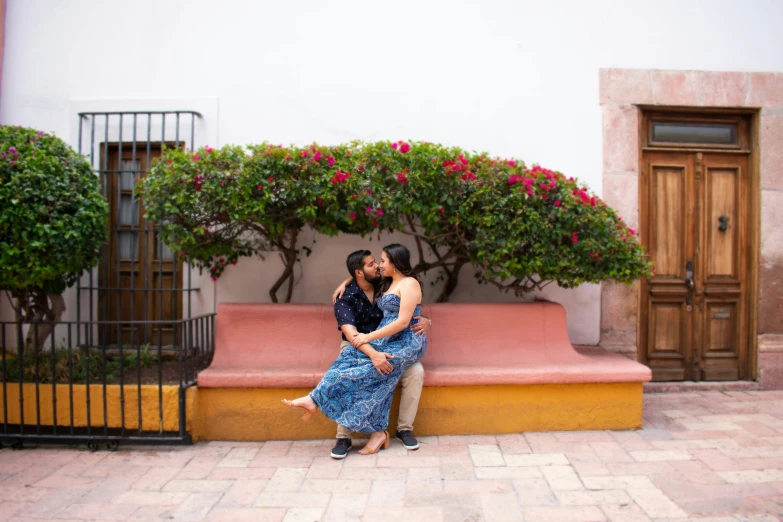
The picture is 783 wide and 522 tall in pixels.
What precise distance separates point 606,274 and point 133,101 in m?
4.52

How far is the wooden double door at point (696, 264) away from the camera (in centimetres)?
538

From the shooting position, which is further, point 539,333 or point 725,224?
point 725,224

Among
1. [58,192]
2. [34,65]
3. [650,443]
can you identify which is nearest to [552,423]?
[650,443]

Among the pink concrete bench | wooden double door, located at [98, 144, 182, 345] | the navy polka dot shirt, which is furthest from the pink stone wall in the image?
wooden double door, located at [98, 144, 182, 345]

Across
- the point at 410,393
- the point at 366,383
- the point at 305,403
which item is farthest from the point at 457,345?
the point at 305,403

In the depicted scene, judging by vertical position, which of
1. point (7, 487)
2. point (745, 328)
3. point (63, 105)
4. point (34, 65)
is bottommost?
point (7, 487)

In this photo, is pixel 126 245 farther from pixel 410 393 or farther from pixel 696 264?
pixel 696 264

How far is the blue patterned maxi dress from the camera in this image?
3.78 meters

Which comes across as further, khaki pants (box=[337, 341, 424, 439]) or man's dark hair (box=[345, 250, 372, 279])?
man's dark hair (box=[345, 250, 372, 279])

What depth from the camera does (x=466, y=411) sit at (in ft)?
13.8

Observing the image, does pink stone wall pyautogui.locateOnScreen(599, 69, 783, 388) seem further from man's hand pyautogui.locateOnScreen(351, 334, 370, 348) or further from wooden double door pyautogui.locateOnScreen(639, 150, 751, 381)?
man's hand pyautogui.locateOnScreen(351, 334, 370, 348)

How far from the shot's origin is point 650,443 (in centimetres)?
402

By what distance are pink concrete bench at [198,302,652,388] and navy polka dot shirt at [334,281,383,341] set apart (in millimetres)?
375

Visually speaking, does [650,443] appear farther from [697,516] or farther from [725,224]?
[725,224]
